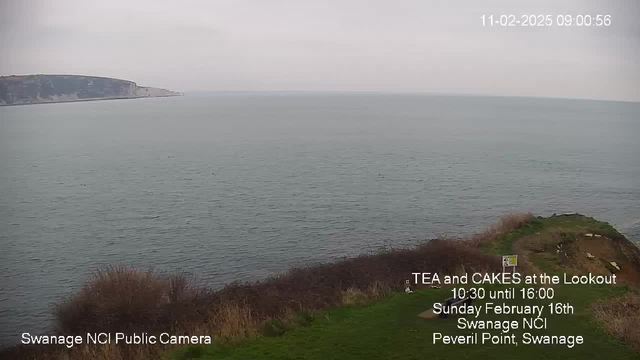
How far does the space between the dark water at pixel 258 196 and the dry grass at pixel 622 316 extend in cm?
1484

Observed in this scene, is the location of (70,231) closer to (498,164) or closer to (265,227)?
(265,227)

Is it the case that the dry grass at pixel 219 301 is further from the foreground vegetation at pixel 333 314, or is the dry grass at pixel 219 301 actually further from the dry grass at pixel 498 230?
the dry grass at pixel 498 230

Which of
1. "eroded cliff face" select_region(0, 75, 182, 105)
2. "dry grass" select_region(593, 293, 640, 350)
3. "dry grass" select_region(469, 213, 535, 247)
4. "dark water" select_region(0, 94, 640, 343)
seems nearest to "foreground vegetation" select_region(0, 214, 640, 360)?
"dry grass" select_region(593, 293, 640, 350)

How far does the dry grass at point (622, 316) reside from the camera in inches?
383

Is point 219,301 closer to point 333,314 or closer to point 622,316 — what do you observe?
point 333,314

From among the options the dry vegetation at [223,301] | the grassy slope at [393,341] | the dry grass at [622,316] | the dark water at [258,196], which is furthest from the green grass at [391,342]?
the dark water at [258,196]

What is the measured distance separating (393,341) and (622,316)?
A: 17.8ft

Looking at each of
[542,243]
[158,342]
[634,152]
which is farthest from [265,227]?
[634,152]

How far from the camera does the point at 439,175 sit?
4594cm

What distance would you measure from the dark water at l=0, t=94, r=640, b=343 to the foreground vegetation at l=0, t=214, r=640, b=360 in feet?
17.5

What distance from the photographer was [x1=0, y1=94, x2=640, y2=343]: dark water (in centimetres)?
2453

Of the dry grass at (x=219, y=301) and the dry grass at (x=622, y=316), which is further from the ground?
the dry grass at (x=622, y=316)

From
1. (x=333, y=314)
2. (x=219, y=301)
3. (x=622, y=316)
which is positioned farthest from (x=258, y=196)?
(x=622, y=316)

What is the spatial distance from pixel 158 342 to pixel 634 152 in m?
68.5
